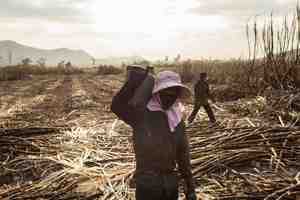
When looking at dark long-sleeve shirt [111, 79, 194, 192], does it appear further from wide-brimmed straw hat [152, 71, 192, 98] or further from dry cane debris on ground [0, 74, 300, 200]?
dry cane debris on ground [0, 74, 300, 200]

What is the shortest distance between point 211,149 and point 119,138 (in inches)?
77.1

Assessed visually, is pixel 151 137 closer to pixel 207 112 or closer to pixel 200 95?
pixel 207 112

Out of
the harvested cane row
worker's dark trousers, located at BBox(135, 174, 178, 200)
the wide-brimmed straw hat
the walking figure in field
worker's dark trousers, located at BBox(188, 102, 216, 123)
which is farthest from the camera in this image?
the walking figure in field

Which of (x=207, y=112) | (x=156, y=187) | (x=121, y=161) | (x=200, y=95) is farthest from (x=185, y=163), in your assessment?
(x=200, y=95)

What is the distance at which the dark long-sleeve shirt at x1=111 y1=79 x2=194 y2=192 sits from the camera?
295 cm

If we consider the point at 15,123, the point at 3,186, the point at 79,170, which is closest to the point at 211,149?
the point at 79,170

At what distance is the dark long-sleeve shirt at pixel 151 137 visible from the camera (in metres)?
2.95

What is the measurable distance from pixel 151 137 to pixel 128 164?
10.1 ft

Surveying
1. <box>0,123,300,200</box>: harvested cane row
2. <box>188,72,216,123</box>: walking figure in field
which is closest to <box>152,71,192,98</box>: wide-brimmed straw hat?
<box>0,123,300,200</box>: harvested cane row

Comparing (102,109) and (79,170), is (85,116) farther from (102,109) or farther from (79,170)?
(79,170)

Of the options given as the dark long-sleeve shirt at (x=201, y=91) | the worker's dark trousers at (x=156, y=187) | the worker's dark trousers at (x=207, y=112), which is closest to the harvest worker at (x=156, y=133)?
the worker's dark trousers at (x=156, y=187)

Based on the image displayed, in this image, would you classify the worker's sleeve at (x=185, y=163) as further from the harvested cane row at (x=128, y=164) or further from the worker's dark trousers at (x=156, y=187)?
the harvested cane row at (x=128, y=164)

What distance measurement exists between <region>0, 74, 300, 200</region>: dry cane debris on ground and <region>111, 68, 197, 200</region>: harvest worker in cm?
202

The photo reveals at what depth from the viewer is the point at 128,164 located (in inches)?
235
